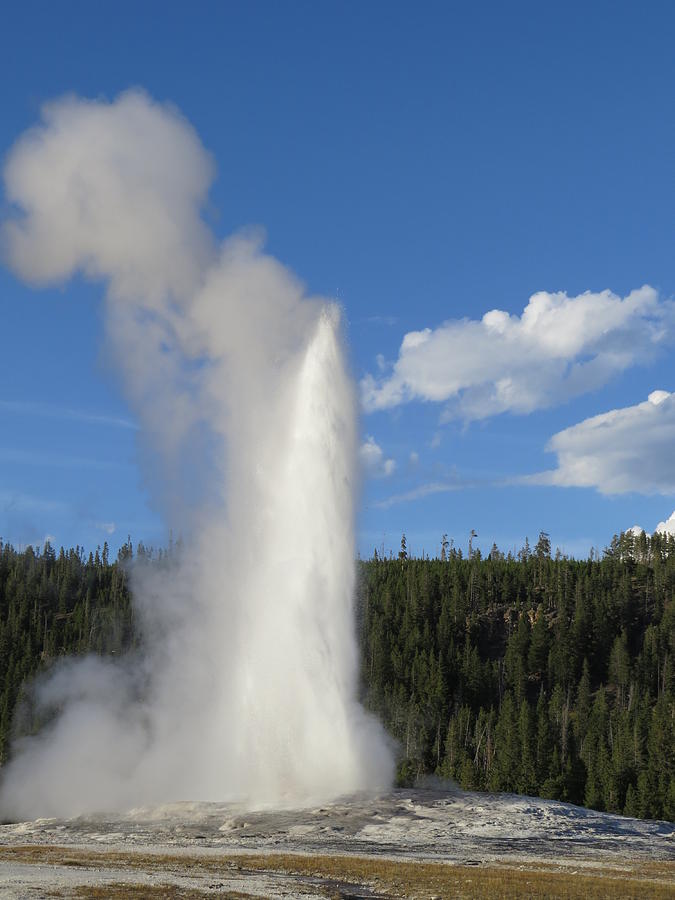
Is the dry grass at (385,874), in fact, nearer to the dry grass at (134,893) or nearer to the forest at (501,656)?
the dry grass at (134,893)

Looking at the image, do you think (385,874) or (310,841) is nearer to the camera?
(385,874)

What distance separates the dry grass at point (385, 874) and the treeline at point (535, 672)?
51.5 m

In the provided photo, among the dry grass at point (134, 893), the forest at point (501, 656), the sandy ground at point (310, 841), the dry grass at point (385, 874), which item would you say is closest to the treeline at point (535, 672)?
the forest at point (501, 656)

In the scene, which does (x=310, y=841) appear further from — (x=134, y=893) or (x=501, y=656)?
(x=501, y=656)

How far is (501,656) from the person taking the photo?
15388 centimetres

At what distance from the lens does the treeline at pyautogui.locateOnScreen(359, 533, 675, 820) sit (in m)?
86.1

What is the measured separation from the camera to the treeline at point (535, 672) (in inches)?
3388

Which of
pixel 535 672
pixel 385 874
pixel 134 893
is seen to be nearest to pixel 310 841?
pixel 385 874

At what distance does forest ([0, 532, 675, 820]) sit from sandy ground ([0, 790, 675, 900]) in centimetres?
2938

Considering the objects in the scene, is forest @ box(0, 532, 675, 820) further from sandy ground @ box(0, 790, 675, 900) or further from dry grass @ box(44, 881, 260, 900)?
dry grass @ box(44, 881, 260, 900)

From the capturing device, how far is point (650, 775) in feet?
270

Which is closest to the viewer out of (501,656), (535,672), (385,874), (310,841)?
(385,874)

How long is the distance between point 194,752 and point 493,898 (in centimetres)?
3092

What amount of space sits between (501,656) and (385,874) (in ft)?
425
